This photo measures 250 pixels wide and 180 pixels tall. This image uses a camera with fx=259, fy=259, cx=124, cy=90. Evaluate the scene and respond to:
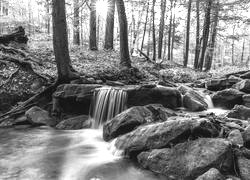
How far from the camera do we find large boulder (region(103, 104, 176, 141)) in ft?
25.3

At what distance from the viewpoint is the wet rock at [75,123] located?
10.1 m

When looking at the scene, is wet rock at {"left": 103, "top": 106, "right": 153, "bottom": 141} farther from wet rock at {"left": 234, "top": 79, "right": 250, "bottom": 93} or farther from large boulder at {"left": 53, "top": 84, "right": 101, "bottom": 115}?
wet rock at {"left": 234, "top": 79, "right": 250, "bottom": 93}

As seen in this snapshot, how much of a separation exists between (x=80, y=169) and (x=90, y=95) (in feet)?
15.3

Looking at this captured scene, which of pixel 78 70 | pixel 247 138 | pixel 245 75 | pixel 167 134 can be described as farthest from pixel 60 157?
pixel 245 75

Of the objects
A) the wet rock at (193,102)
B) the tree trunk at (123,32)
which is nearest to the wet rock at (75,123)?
the wet rock at (193,102)

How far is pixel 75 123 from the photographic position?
1026 cm

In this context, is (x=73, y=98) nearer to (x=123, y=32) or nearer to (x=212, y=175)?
(x=123, y=32)

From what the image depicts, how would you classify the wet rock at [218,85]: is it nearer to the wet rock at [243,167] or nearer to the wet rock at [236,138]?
the wet rock at [236,138]

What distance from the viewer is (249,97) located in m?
9.88

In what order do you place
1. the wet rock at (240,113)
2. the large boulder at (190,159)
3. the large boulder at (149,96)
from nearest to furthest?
1. the large boulder at (190,159)
2. the wet rock at (240,113)
3. the large boulder at (149,96)

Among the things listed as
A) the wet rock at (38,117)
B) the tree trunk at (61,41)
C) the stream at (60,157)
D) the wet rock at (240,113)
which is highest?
the tree trunk at (61,41)

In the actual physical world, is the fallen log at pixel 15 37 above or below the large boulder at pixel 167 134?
above

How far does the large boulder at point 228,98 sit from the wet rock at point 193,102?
1.85 feet

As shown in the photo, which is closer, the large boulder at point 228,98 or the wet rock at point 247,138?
the wet rock at point 247,138
